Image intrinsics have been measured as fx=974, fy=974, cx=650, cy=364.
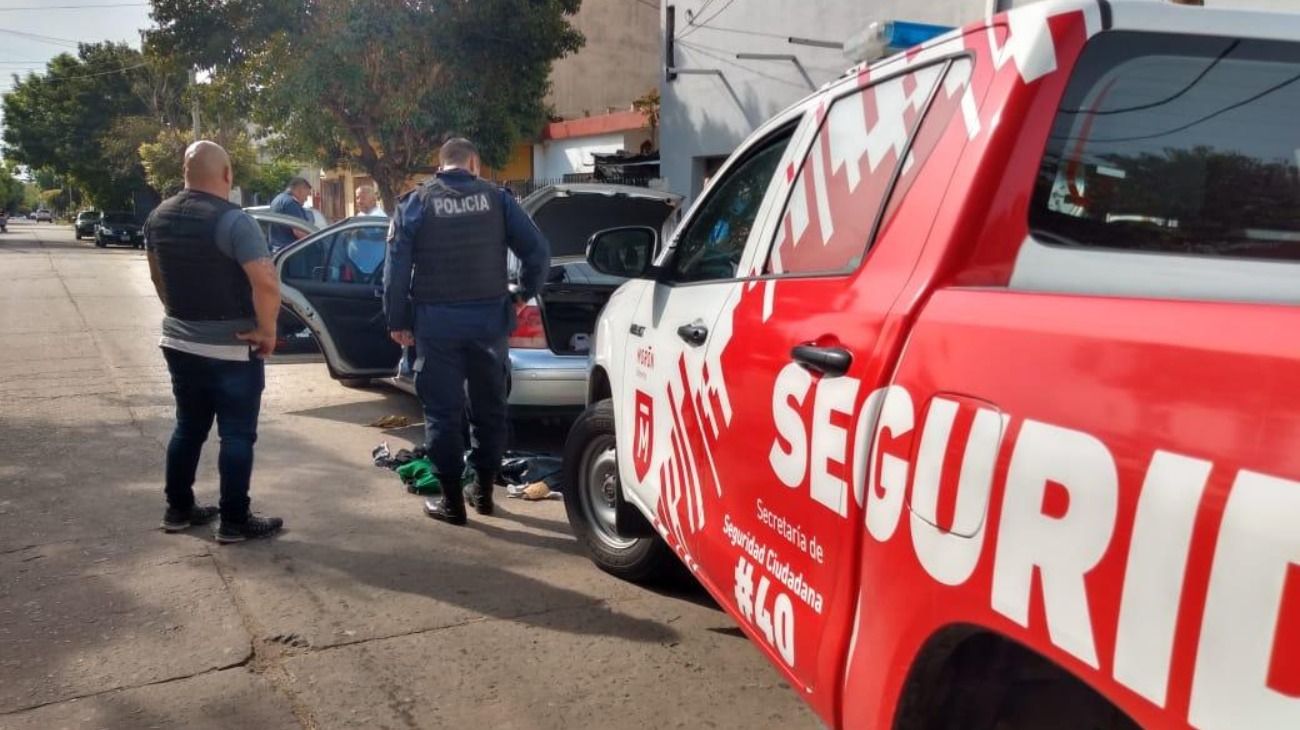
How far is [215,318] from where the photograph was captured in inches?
169

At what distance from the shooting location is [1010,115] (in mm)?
1882

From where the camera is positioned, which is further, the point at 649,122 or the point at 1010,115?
the point at 649,122

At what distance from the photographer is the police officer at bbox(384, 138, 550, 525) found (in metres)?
4.51

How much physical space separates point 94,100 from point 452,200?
5391cm

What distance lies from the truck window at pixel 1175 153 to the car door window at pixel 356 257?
19.9 ft

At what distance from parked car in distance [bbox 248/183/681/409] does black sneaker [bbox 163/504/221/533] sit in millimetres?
1804

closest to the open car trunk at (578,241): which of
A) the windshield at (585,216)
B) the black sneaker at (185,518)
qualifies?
the windshield at (585,216)

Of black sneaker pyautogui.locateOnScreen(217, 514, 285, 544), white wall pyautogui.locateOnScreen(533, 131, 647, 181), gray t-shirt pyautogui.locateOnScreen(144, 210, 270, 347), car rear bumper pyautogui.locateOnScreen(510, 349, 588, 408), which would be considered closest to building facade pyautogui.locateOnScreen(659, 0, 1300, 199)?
white wall pyautogui.locateOnScreen(533, 131, 647, 181)

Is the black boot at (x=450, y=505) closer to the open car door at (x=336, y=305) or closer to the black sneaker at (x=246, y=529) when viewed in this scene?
the black sneaker at (x=246, y=529)

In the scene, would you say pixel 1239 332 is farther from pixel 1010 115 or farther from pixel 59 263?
pixel 59 263

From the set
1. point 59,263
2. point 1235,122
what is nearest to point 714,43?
point 1235,122

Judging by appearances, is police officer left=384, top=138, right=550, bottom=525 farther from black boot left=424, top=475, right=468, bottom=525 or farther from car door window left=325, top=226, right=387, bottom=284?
car door window left=325, top=226, right=387, bottom=284

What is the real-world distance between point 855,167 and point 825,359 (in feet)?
1.93

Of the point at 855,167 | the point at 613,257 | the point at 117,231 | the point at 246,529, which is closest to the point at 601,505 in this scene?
the point at 613,257
